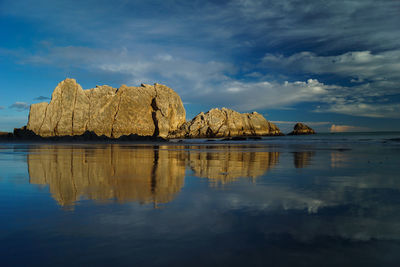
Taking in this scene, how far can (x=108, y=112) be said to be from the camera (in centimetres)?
9962

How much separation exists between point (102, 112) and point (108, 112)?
2127mm

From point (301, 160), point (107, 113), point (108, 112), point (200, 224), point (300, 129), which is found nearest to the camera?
point (200, 224)

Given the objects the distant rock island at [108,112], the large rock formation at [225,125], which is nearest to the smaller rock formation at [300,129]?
the large rock formation at [225,125]

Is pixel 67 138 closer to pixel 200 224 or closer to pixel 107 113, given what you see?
pixel 107 113

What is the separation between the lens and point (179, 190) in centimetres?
778

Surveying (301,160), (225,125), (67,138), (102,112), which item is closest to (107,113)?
(102,112)

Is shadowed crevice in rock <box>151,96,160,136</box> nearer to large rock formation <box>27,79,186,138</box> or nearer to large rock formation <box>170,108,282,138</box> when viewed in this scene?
large rock formation <box>27,79,186,138</box>

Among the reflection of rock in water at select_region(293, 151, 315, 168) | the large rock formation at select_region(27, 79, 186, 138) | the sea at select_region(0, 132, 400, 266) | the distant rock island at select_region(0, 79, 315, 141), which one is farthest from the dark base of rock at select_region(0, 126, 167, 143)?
the sea at select_region(0, 132, 400, 266)

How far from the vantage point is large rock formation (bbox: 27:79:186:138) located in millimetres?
95562

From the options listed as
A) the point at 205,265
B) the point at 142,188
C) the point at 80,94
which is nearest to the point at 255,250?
the point at 205,265

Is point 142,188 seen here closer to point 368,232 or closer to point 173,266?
point 173,266

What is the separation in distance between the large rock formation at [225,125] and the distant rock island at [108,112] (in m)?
11.4

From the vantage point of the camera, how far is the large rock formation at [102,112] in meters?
95.6

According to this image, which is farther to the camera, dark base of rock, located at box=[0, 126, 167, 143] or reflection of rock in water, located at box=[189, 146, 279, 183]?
dark base of rock, located at box=[0, 126, 167, 143]
